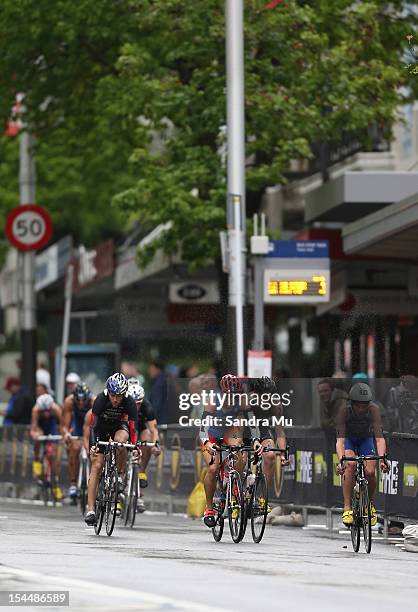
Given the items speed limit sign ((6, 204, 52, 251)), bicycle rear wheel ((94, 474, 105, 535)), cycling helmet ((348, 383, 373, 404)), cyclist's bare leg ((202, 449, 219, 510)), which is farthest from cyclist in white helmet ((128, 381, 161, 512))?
speed limit sign ((6, 204, 52, 251))

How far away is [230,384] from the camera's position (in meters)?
21.9

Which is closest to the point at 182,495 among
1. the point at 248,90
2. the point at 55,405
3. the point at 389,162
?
the point at 55,405

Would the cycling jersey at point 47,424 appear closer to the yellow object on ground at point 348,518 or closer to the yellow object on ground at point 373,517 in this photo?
the yellow object on ground at point 373,517

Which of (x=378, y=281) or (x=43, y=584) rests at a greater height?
(x=378, y=281)

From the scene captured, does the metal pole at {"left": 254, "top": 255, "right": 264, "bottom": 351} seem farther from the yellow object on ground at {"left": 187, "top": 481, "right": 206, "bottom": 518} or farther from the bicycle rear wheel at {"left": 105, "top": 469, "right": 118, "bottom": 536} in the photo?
the bicycle rear wheel at {"left": 105, "top": 469, "right": 118, "bottom": 536}

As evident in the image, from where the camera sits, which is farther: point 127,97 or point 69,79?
point 69,79

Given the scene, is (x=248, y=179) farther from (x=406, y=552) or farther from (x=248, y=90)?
(x=406, y=552)

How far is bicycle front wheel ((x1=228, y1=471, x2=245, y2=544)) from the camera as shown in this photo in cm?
2094

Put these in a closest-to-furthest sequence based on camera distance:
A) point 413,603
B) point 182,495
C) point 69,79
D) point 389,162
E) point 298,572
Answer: point 413,603, point 298,572, point 182,495, point 69,79, point 389,162

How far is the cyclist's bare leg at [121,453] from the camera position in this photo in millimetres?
22422

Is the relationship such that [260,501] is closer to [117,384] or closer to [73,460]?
[117,384]

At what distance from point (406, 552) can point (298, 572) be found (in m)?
4.34

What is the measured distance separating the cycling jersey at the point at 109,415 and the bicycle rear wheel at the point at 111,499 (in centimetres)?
53

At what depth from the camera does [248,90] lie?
3203 cm
